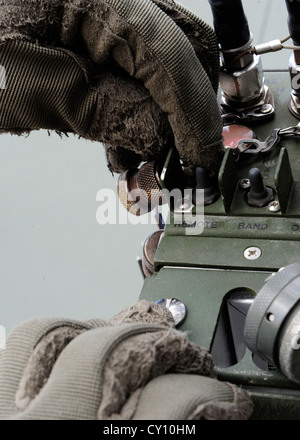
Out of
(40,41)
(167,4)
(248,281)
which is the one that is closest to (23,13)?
(40,41)

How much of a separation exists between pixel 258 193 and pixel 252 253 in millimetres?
99

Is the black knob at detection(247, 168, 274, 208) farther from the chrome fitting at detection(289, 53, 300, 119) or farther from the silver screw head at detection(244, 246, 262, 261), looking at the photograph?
the chrome fitting at detection(289, 53, 300, 119)

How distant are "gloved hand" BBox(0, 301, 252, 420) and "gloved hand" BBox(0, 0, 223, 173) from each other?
1.19ft

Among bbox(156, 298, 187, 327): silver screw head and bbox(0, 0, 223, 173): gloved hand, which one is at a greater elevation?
bbox(0, 0, 223, 173): gloved hand

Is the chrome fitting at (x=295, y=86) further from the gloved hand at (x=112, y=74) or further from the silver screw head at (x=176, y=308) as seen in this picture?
the silver screw head at (x=176, y=308)

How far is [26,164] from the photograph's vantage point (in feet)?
6.96

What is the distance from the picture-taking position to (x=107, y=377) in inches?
33.3

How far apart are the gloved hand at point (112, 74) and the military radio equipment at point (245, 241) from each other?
0.06m

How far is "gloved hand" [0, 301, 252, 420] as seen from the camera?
0.84 meters

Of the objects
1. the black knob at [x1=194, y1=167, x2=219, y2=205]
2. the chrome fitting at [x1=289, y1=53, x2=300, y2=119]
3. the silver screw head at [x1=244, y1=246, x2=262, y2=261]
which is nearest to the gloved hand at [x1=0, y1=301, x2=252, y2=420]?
the silver screw head at [x1=244, y1=246, x2=262, y2=261]

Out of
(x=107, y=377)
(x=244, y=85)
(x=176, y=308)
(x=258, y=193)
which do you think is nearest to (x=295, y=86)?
(x=244, y=85)

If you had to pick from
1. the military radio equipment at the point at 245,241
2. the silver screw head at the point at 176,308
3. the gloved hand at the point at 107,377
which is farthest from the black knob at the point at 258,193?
the gloved hand at the point at 107,377
